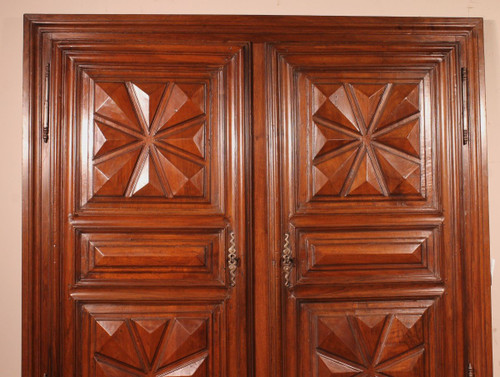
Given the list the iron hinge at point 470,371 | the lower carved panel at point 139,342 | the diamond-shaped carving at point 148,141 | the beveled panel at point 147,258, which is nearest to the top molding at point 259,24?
the diamond-shaped carving at point 148,141

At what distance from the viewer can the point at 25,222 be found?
1744 millimetres

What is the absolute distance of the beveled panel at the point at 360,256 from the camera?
5.93 feet

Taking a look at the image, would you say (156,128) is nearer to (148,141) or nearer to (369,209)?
(148,141)

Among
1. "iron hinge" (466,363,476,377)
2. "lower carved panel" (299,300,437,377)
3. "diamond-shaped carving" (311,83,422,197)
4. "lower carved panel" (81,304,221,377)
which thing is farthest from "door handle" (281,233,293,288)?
"iron hinge" (466,363,476,377)

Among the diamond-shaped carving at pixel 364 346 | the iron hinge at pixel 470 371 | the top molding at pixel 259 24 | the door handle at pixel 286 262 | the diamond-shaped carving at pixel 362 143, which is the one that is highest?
the top molding at pixel 259 24

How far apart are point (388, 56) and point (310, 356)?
4.20 feet

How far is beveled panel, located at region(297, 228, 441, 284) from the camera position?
1.81 m

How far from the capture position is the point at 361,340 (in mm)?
1798

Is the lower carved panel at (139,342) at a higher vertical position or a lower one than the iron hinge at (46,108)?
lower

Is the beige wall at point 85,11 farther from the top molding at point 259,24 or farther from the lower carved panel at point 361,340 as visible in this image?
the lower carved panel at point 361,340

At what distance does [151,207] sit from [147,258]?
0.21m

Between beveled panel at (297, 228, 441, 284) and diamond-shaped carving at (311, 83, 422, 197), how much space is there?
173mm

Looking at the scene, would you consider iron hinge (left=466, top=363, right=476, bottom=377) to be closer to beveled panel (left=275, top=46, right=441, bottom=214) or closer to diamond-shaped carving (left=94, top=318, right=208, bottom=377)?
beveled panel (left=275, top=46, right=441, bottom=214)

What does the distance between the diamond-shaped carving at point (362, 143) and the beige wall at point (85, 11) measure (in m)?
0.35
